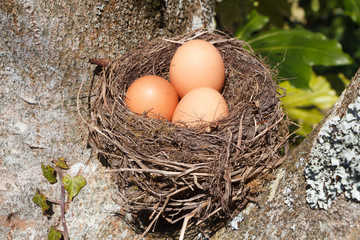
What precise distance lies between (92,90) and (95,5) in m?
0.39

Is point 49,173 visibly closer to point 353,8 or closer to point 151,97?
point 151,97

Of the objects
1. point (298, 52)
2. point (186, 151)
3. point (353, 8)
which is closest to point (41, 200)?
point (186, 151)

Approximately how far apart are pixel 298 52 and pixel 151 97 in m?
1.17

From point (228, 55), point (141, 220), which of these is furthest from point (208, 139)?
point (228, 55)

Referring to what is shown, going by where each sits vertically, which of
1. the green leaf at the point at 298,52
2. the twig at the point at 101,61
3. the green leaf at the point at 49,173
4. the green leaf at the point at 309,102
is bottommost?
the green leaf at the point at 309,102

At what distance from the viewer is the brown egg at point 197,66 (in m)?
1.94

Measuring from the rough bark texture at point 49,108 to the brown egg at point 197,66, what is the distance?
41 cm

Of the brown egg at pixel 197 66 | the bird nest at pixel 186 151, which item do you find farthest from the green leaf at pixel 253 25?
the bird nest at pixel 186 151

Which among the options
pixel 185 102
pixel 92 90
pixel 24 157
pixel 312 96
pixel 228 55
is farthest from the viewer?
pixel 312 96

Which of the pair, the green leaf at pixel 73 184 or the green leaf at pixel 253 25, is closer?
the green leaf at pixel 73 184

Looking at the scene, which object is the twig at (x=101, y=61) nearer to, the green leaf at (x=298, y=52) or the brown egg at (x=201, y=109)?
the brown egg at (x=201, y=109)

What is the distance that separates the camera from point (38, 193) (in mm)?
1554

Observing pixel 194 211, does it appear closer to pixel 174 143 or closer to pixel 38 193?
pixel 174 143

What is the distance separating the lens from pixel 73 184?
1.59m
